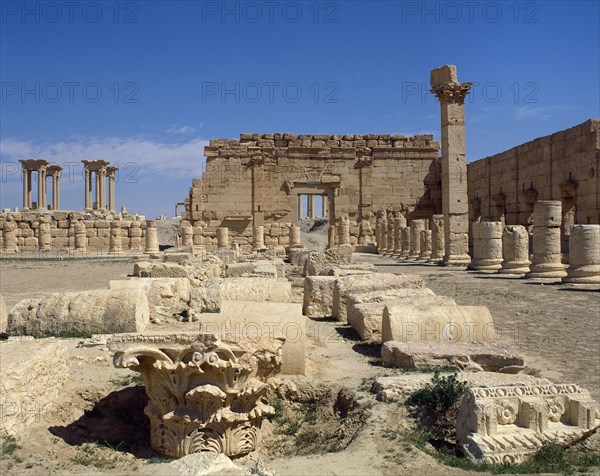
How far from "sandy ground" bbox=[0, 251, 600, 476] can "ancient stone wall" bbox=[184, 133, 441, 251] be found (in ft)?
59.1

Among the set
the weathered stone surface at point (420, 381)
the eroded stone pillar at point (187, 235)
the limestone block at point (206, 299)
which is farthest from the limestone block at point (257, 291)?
the eroded stone pillar at point (187, 235)

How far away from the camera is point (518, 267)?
51.2 ft

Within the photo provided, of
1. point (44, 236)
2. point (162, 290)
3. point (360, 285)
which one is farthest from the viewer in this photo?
point (44, 236)

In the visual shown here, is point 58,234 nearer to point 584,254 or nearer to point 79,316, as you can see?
point 79,316

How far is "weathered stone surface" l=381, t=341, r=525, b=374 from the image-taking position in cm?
566

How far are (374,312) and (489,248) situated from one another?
10238 millimetres

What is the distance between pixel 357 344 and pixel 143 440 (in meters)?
2.98

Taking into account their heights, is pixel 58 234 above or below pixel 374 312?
above

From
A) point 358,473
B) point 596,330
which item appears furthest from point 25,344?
point 596,330

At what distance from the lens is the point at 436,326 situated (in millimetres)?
6508

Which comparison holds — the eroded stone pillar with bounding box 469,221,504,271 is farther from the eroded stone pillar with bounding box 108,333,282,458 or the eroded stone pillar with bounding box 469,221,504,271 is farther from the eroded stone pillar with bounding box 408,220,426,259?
the eroded stone pillar with bounding box 108,333,282,458

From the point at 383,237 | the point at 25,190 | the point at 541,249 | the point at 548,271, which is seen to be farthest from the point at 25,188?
the point at 548,271

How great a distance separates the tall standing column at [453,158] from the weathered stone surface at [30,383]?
15.0 metres

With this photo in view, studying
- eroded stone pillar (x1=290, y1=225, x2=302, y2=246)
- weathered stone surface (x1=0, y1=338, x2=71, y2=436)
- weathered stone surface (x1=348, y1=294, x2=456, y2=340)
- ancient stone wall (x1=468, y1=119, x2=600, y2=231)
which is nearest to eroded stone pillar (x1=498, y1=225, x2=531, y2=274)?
ancient stone wall (x1=468, y1=119, x2=600, y2=231)
